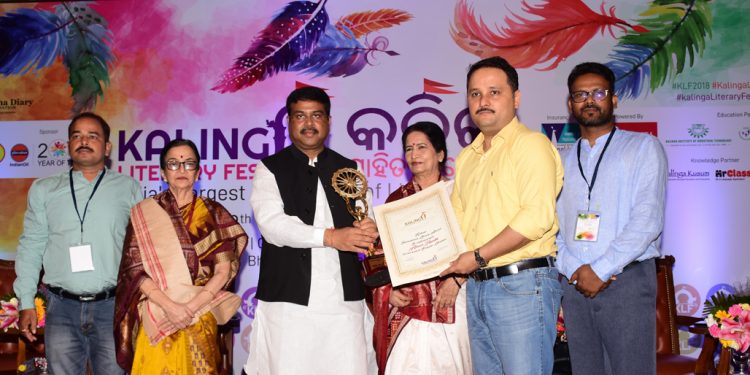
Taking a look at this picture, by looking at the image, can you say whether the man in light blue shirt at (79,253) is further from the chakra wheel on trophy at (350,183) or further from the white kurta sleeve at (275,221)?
the chakra wheel on trophy at (350,183)

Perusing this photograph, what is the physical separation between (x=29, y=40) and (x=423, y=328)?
196 inches

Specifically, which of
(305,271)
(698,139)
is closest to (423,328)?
(305,271)

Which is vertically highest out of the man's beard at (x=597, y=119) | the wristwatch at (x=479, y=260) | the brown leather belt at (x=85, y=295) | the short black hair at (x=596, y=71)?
the short black hair at (x=596, y=71)

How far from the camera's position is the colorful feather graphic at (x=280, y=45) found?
6184 millimetres

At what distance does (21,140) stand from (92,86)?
86 centimetres

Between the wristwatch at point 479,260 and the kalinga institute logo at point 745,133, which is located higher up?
the kalinga institute logo at point 745,133

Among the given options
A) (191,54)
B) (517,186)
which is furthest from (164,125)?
(517,186)

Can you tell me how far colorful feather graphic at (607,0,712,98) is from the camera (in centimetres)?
592

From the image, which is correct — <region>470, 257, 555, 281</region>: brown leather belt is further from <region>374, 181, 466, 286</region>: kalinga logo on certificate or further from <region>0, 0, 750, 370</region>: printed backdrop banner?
<region>0, 0, 750, 370</region>: printed backdrop banner

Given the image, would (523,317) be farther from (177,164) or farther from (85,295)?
(85,295)

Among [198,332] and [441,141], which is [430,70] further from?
[198,332]

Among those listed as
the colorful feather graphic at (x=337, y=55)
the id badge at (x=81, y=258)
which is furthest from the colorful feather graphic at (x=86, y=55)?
the id badge at (x=81, y=258)

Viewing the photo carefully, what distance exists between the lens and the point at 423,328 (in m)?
3.76

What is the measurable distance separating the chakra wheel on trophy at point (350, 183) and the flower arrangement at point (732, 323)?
89.1 inches
